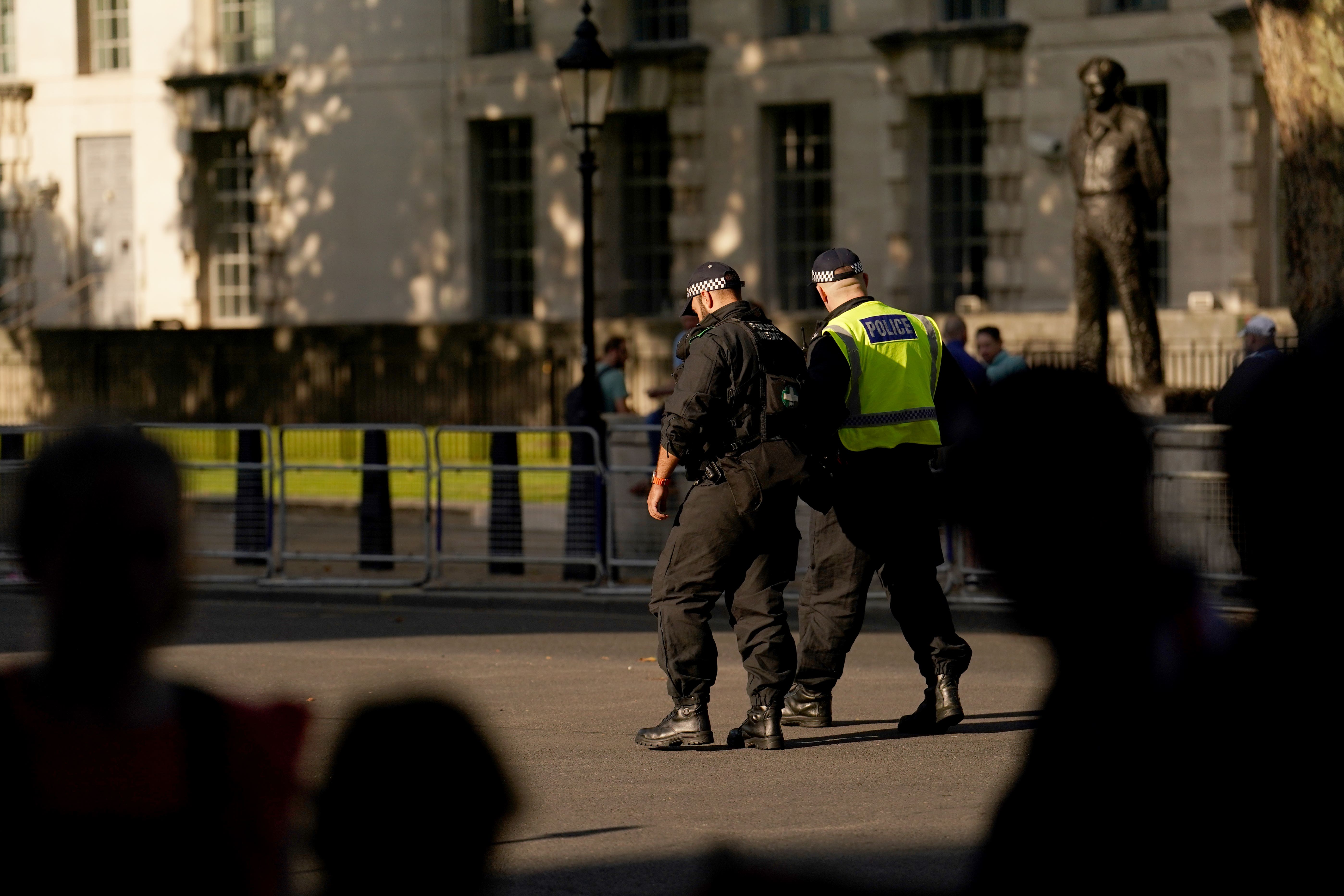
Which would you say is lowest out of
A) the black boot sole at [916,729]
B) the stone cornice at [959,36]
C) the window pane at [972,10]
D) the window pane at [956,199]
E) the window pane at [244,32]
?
the black boot sole at [916,729]

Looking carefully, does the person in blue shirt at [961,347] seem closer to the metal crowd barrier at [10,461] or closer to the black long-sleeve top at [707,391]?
the black long-sleeve top at [707,391]

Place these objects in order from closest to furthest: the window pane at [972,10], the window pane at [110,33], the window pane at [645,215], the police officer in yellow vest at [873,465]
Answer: the police officer in yellow vest at [873,465] < the window pane at [972,10] < the window pane at [645,215] < the window pane at [110,33]

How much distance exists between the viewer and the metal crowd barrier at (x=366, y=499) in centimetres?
1446

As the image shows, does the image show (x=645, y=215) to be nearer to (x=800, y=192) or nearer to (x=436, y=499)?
(x=800, y=192)

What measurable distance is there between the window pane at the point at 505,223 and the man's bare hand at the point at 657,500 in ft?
78.1

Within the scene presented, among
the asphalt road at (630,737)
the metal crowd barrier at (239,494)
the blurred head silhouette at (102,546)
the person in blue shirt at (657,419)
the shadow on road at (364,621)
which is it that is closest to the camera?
the blurred head silhouette at (102,546)

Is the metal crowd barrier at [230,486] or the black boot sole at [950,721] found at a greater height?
the metal crowd barrier at [230,486]

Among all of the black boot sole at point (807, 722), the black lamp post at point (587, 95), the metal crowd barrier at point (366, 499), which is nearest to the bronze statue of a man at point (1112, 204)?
the black lamp post at point (587, 95)

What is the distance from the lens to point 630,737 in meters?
8.60

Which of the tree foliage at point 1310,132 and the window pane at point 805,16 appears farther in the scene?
the window pane at point 805,16

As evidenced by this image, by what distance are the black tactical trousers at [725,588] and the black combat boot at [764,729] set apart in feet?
0.13

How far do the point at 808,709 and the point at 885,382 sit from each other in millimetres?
1547

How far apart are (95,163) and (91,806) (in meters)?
33.8

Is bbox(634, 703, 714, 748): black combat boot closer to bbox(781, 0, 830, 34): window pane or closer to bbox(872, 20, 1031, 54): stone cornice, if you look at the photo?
bbox(872, 20, 1031, 54): stone cornice
